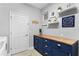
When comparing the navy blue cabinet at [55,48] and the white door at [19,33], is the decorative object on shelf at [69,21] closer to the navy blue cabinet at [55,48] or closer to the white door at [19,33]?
the navy blue cabinet at [55,48]

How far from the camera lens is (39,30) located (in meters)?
2.50

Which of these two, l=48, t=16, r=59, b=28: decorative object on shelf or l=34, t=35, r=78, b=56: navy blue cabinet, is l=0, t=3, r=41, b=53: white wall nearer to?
l=34, t=35, r=78, b=56: navy blue cabinet

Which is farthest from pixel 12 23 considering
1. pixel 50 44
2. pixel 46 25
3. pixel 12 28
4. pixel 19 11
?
pixel 50 44

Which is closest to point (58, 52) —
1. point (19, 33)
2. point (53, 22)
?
point (53, 22)

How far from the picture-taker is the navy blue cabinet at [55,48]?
57.0 inches

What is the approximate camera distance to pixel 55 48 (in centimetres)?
185

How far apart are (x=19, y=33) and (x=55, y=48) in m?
1.16

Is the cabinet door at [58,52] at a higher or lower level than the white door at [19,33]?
lower

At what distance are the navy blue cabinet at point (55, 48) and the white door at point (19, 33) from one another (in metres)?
0.40

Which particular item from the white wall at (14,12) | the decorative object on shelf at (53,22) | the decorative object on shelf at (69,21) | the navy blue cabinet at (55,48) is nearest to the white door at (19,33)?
the white wall at (14,12)

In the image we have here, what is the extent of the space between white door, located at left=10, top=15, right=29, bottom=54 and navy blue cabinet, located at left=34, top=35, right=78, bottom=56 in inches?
15.9

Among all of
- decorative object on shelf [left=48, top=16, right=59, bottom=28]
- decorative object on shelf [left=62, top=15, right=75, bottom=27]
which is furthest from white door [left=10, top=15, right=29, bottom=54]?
decorative object on shelf [left=62, top=15, right=75, bottom=27]

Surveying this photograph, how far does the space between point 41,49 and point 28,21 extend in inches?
39.5

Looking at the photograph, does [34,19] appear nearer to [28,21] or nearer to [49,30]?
[28,21]
